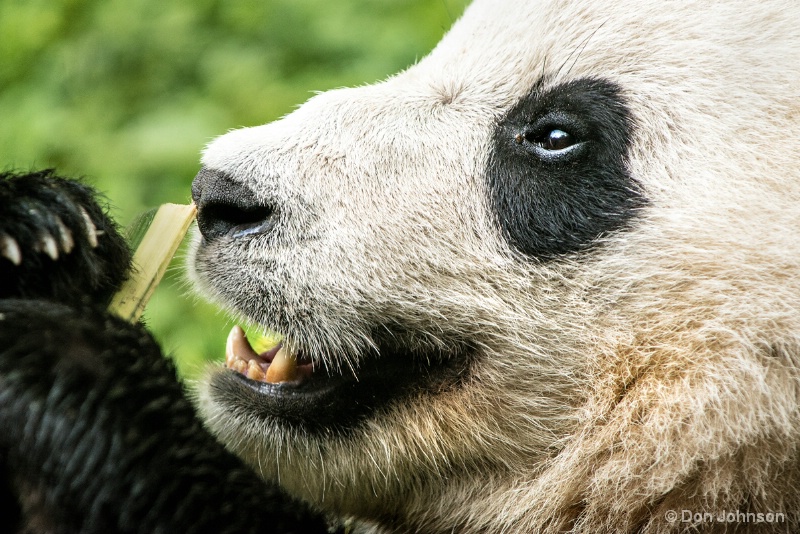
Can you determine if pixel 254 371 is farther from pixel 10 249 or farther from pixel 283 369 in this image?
pixel 10 249

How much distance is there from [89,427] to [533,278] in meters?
1.11

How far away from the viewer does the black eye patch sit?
226 centimetres

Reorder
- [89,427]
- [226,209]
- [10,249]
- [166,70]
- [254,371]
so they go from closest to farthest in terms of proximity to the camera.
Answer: [89,427], [10,249], [226,209], [254,371], [166,70]

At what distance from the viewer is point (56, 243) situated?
2.21 m

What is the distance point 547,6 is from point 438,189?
26.0 inches

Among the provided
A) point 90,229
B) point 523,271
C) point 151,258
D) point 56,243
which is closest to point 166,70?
point 151,258

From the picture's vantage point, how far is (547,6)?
2.53 meters

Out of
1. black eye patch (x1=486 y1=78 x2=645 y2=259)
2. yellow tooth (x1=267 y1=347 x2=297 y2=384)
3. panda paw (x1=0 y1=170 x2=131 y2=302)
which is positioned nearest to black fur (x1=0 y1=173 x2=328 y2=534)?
panda paw (x1=0 y1=170 x2=131 y2=302)

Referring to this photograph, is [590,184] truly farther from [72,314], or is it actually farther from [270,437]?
[72,314]

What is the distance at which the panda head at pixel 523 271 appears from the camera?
2186mm

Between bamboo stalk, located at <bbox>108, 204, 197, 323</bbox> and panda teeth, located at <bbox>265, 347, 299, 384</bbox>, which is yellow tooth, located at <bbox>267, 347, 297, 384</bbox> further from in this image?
bamboo stalk, located at <bbox>108, 204, 197, 323</bbox>

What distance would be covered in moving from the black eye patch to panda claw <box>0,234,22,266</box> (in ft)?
3.85

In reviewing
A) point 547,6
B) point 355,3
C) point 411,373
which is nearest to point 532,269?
point 411,373

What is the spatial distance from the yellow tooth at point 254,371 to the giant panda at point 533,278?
0.06m
